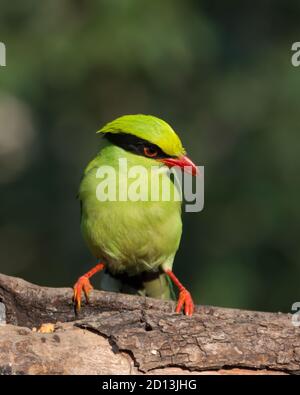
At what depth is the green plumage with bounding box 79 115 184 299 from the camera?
19.9 feet

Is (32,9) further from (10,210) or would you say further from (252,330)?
(252,330)

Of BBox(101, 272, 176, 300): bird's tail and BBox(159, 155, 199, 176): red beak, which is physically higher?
BBox(159, 155, 199, 176): red beak

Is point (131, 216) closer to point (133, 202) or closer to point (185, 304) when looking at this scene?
point (133, 202)

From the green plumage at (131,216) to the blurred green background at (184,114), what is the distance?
3888 millimetres

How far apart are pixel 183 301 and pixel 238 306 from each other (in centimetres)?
445

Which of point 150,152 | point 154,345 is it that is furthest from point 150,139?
point 154,345

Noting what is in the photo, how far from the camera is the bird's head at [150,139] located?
19.7 feet

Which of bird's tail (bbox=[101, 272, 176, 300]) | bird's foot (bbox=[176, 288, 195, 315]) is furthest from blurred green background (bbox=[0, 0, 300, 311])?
bird's foot (bbox=[176, 288, 195, 315])

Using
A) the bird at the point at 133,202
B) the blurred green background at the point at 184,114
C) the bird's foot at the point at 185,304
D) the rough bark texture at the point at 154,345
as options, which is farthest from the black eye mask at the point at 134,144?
the blurred green background at the point at 184,114

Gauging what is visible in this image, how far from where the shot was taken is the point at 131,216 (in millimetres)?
6082

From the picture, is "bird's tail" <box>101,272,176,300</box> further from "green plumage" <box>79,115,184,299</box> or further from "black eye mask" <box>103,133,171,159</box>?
"black eye mask" <box>103,133,171,159</box>

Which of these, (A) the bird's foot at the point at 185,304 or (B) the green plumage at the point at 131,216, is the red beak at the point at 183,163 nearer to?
(B) the green plumage at the point at 131,216

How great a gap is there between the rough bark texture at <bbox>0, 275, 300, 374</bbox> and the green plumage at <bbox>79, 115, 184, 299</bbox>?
91 cm

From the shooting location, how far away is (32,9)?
1053 centimetres
